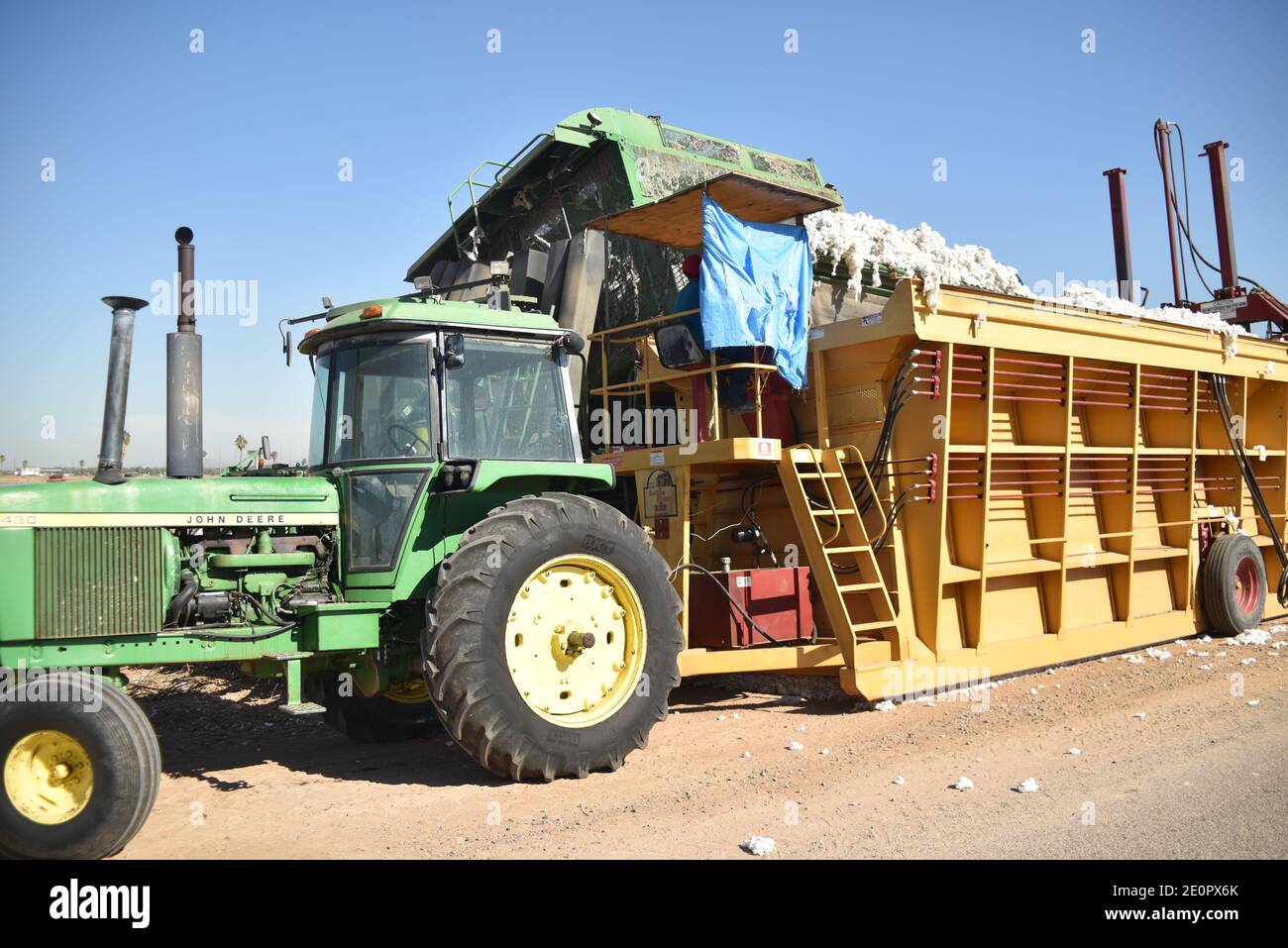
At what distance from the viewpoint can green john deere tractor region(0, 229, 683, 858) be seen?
4566 millimetres

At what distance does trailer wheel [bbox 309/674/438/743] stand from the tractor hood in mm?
1475

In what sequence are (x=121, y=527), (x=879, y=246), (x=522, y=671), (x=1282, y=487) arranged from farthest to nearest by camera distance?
(x=1282, y=487) → (x=879, y=246) → (x=522, y=671) → (x=121, y=527)

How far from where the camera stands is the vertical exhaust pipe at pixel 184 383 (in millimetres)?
4801

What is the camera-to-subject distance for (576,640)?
5.44 metres

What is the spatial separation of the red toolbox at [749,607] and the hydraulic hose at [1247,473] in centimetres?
502

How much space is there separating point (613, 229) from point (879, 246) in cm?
273

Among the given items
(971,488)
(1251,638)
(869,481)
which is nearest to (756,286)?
(869,481)

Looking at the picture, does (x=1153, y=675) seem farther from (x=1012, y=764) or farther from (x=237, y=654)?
(x=237, y=654)

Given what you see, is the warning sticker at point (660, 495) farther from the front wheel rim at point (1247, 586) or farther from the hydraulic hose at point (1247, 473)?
the front wheel rim at point (1247, 586)

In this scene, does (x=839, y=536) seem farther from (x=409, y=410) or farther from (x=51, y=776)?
(x=51, y=776)

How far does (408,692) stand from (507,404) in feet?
6.20

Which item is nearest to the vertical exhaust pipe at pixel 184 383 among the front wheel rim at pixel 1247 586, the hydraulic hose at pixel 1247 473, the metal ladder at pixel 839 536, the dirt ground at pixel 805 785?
the dirt ground at pixel 805 785
